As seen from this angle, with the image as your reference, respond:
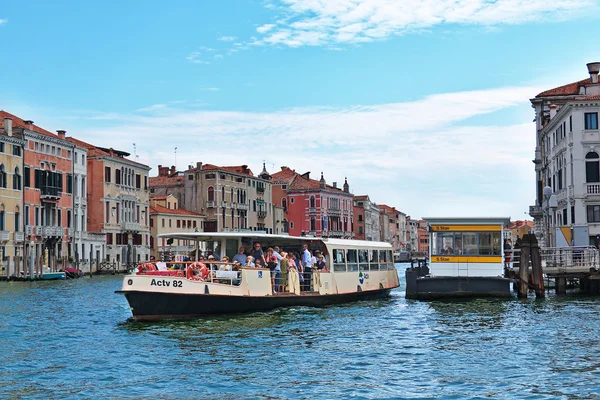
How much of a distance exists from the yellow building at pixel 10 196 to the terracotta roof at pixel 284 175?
171 ft

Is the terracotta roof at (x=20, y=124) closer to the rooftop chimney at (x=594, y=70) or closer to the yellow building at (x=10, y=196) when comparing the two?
the yellow building at (x=10, y=196)

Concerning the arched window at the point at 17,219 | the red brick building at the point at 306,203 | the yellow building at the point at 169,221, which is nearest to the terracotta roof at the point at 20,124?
the arched window at the point at 17,219

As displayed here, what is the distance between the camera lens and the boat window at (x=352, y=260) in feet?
90.8

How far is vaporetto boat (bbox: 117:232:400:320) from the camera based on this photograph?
20.5 metres

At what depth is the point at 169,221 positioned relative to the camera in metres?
80.4

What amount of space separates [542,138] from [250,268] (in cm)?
4205

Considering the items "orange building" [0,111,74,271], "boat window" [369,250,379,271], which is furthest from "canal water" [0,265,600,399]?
"orange building" [0,111,74,271]

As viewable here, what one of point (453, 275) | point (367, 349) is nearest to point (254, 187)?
point (453, 275)

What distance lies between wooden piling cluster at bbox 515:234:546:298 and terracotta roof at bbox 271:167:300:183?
7769 centimetres

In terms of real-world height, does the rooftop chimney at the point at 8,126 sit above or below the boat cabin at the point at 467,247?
above

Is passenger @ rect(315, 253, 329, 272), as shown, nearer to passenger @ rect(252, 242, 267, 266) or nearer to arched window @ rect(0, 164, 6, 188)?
passenger @ rect(252, 242, 267, 266)

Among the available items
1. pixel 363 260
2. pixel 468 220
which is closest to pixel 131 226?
pixel 363 260

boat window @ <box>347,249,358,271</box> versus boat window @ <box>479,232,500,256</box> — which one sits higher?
boat window @ <box>479,232,500,256</box>

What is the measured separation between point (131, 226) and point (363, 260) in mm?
45920
